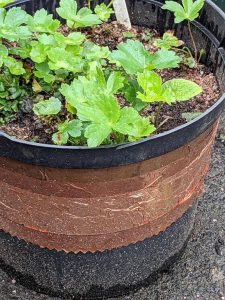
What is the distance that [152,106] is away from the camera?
142cm

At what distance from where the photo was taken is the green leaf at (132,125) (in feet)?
3.55

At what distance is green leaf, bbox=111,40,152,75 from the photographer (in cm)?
117

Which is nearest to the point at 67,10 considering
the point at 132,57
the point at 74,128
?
the point at 132,57

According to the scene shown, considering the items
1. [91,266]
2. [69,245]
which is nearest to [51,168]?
[69,245]

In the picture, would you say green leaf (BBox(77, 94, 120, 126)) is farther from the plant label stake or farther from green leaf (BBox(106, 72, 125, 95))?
the plant label stake

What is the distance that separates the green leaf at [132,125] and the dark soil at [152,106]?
0.14m

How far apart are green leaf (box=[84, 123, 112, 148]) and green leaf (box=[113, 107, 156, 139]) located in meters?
0.02

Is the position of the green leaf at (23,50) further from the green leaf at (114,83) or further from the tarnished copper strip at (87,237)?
the tarnished copper strip at (87,237)

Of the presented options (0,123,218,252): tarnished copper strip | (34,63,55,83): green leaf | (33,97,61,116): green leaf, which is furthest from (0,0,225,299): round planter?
(34,63,55,83): green leaf

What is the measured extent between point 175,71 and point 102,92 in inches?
18.3

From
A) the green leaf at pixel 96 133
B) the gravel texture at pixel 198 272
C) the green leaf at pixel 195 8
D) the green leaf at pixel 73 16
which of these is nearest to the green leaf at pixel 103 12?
the green leaf at pixel 73 16

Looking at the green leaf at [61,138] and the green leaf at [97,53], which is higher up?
the green leaf at [97,53]

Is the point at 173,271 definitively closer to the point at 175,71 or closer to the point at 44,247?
the point at 44,247

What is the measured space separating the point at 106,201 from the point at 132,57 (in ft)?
1.10
